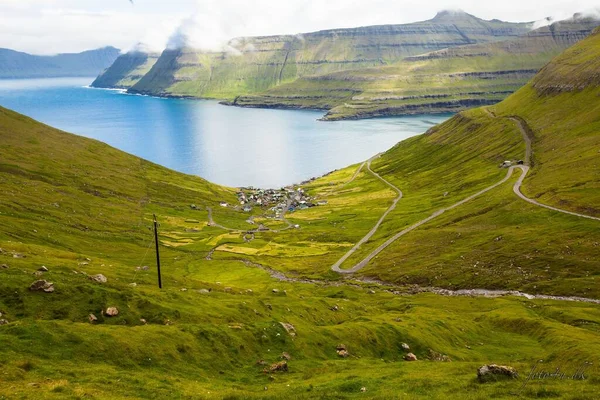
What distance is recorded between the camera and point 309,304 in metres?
88.0

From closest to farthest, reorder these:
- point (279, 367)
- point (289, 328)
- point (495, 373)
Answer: point (495, 373), point (279, 367), point (289, 328)

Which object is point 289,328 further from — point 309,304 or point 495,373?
point 495,373

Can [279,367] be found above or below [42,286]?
below

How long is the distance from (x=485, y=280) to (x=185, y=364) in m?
94.5

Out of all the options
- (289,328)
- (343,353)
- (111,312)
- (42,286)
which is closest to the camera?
(111,312)

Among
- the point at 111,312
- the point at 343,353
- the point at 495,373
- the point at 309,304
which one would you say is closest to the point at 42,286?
the point at 111,312

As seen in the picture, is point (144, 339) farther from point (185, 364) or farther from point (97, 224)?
point (97, 224)

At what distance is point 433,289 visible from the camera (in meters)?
129

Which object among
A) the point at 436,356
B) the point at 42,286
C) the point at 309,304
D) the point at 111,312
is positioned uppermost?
the point at 42,286

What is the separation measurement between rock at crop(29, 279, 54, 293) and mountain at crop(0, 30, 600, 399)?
2.28 ft

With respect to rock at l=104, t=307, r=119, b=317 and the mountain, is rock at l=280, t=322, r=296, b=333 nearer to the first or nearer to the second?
the mountain

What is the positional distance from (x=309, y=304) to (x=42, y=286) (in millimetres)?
42176

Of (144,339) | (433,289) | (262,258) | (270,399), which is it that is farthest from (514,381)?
(262,258)

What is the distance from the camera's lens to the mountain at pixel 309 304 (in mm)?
46406
